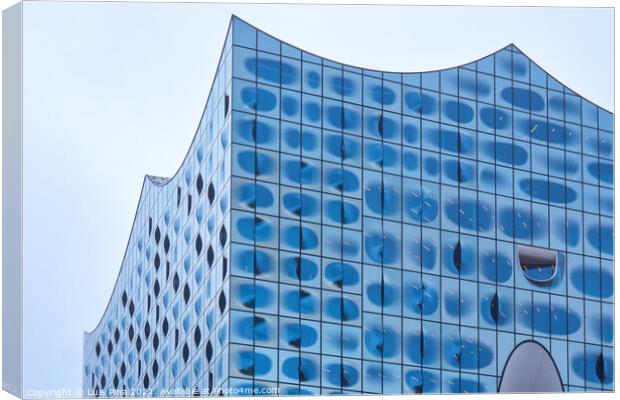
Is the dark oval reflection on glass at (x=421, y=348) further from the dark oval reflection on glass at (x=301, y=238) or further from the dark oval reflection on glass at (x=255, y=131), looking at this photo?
the dark oval reflection on glass at (x=255, y=131)

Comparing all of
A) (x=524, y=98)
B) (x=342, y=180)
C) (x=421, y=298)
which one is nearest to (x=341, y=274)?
(x=421, y=298)

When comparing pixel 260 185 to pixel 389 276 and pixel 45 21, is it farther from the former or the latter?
pixel 45 21

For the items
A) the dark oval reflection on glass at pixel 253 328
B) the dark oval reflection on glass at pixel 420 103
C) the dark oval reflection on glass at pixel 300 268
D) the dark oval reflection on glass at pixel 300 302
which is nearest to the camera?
the dark oval reflection on glass at pixel 253 328

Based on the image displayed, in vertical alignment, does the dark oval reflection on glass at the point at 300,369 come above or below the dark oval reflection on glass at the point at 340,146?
below

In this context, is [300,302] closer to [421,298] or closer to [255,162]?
[421,298]

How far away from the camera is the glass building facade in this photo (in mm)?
23531

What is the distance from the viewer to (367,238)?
24297 mm

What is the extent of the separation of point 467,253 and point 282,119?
3.48 meters

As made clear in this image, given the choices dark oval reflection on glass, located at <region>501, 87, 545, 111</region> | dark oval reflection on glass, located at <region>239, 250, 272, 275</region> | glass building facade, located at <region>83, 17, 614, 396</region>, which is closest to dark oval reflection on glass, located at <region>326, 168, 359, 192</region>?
glass building facade, located at <region>83, 17, 614, 396</region>

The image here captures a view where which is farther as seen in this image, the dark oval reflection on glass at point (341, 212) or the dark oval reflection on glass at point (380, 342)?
the dark oval reflection on glass at point (341, 212)

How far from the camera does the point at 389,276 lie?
24359mm

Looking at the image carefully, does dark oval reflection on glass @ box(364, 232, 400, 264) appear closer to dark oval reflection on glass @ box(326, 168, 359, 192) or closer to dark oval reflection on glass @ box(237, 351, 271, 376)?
dark oval reflection on glass @ box(326, 168, 359, 192)

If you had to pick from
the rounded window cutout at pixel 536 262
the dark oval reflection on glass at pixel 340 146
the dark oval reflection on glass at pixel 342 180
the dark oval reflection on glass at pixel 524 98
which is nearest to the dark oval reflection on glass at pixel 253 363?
the dark oval reflection on glass at pixel 342 180

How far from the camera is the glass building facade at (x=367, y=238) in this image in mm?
23531
